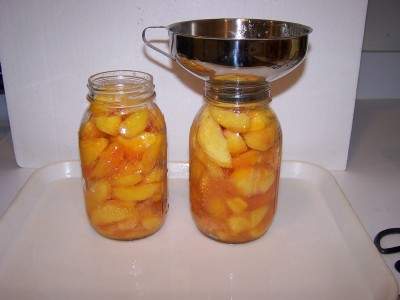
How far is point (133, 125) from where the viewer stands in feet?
2.00

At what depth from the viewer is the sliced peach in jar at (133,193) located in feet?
2.04

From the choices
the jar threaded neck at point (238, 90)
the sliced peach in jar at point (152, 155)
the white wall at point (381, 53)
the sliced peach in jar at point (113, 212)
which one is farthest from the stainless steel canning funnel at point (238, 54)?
the white wall at point (381, 53)

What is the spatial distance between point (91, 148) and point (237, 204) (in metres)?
0.22

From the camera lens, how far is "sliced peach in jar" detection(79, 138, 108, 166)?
615 millimetres

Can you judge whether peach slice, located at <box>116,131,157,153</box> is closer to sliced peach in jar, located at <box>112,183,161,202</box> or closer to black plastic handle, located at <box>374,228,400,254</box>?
sliced peach in jar, located at <box>112,183,161,202</box>

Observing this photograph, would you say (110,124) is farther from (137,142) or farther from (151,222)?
(151,222)

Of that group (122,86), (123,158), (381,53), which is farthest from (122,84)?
(381,53)

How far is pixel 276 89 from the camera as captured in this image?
0.80 m

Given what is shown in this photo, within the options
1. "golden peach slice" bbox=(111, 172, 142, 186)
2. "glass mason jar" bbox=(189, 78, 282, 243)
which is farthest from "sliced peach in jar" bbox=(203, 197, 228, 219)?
"golden peach slice" bbox=(111, 172, 142, 186)

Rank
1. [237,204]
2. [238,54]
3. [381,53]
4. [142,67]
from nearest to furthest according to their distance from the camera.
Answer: [238,54]
[237,204]
[142,67]
[381,53]

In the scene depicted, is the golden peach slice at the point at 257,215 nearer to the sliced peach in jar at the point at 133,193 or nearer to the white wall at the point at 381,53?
the sliced peach in jar at the point at 133,193

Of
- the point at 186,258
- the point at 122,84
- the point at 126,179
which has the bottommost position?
the point at 186,258

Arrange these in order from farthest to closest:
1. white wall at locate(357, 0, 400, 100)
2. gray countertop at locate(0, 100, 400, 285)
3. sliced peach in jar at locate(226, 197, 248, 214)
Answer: white wall at locate(357, 0, 400, 100) < gray countertop at locate(0, 100, 400, 285) < sliced peach in jar at locate(226, 197, 248, 214)

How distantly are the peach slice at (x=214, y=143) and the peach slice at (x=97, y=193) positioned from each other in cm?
15
